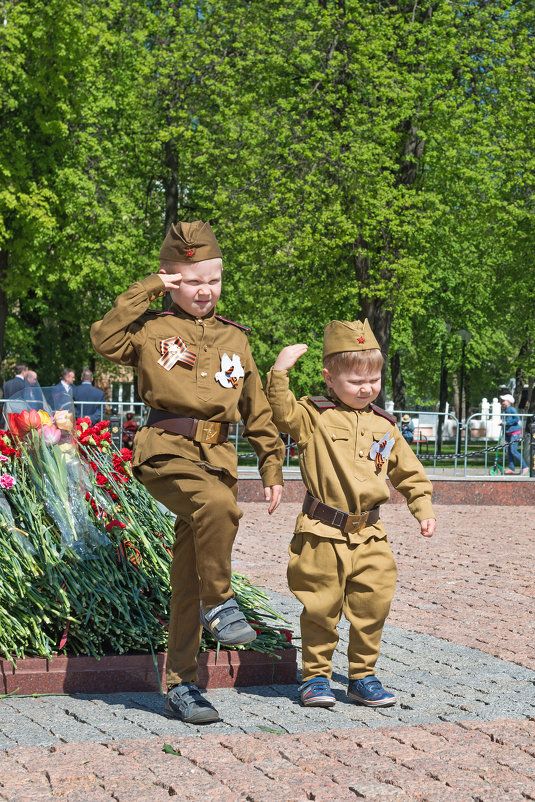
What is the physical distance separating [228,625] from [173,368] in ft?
3.34

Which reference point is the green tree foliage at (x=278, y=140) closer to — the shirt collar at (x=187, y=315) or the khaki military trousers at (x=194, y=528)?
the shirt collar at (x=187, y=315)

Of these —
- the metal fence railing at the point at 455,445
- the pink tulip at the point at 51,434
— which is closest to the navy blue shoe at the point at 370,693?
the pink tulip at the point at 51,434

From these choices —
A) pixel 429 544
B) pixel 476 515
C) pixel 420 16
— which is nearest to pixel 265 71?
pixel 420 16

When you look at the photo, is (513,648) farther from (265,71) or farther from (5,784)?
(265,71)

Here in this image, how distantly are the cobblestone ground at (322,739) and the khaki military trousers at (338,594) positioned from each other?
0.22 m

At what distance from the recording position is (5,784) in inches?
144

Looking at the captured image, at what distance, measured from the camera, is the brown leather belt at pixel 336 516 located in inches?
194

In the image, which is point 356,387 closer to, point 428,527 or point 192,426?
point 428,527

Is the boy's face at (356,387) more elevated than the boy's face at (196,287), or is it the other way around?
the boy's face at (196,287)

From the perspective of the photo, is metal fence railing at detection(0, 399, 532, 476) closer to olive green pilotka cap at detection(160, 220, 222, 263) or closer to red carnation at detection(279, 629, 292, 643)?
red carnation at detection(279, 629, 292, 643)

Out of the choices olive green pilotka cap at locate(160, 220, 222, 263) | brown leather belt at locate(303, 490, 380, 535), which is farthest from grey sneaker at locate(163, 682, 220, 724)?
olive green pilotka cap at locate(160, 220, 222, 263)

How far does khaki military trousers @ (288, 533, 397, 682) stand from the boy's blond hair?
2.40 feet

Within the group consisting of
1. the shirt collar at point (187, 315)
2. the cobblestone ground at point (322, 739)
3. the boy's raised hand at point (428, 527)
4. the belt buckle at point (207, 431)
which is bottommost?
the cobblestone ground at point (322, 739)

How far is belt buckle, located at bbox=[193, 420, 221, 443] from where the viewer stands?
4.54 m
